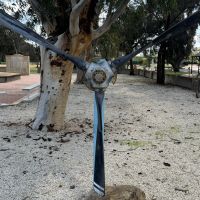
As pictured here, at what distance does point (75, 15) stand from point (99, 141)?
4243 mm

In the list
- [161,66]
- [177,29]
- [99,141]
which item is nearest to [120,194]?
[99,141]

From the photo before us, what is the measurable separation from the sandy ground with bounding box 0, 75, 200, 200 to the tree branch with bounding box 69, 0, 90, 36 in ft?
7.02

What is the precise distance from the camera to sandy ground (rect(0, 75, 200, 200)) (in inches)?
188

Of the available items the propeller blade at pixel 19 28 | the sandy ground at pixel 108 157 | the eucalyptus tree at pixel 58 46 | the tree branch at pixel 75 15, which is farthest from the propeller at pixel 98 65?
the eucalyptus tree at pixel 58 46

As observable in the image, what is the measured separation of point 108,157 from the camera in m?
6.21

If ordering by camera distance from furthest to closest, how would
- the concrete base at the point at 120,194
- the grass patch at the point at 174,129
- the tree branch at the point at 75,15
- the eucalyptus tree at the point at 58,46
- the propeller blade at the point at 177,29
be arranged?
the grass patch at the point at 174,129, the eucalyptus tree at the point at 58,46, the tree branch at the point at 75,15, the concrete base at the point at 120,194, the propeller blade at the point at 177,29

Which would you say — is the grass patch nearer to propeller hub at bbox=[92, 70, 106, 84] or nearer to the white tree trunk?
the white tree trunk

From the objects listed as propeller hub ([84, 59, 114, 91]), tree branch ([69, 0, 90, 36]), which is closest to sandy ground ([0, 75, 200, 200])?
propeller hub ([84, 59, 114, 91])

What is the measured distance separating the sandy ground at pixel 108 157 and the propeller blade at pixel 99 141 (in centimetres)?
85

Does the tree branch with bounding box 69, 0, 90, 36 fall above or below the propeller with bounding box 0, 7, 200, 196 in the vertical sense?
above

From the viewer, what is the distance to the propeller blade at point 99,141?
11.1ft

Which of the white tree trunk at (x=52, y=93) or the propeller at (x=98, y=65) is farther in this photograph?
the white tree trunk at (x=52, y=93)

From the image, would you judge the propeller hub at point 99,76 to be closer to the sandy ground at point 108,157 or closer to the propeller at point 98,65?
the propeller at point 98,65

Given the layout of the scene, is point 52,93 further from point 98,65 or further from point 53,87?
point 98,65
